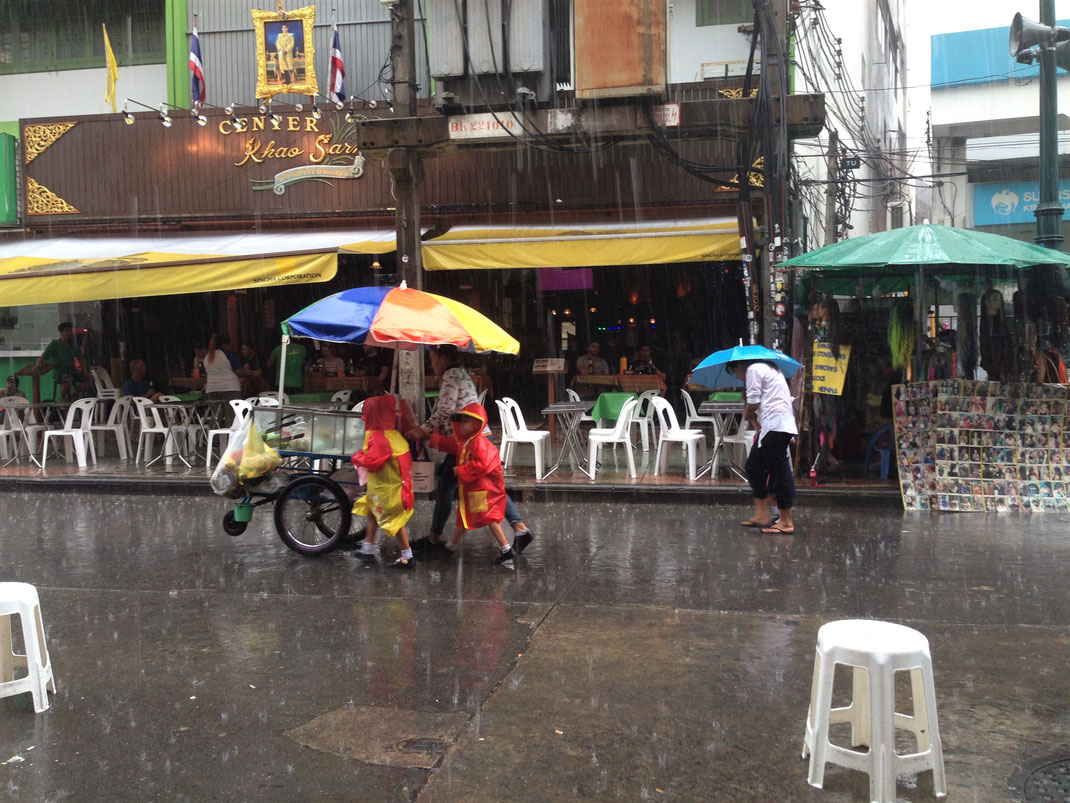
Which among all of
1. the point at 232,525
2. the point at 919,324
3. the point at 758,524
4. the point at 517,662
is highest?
the point at 919,324

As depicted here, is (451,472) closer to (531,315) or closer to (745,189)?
(745,189)

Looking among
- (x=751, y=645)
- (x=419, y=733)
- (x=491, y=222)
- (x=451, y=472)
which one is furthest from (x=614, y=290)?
(x=419, y=733)

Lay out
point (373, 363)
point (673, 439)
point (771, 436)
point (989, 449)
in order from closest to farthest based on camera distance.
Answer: point (771, 436)
point (989, 449)
point (673, 439)
point (373, 363)

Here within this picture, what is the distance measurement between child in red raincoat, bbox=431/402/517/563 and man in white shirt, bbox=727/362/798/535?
2480 millimetres

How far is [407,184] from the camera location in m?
11.0

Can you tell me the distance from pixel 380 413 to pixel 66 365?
29.0 feet

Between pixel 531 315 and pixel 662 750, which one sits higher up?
pixel 531 315

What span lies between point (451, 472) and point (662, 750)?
3.96m

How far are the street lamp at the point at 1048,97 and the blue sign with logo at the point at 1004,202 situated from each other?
79.6 feet

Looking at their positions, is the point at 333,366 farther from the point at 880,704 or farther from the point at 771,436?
the point at 880,704

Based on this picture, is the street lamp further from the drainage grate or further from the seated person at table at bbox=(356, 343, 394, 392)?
the seated person at table at bbox=(356, 343, 394, 392)

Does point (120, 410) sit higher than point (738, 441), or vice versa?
point (120, 410)

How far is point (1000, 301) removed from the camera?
1001cm

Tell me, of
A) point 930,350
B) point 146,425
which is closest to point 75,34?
point 146,425
